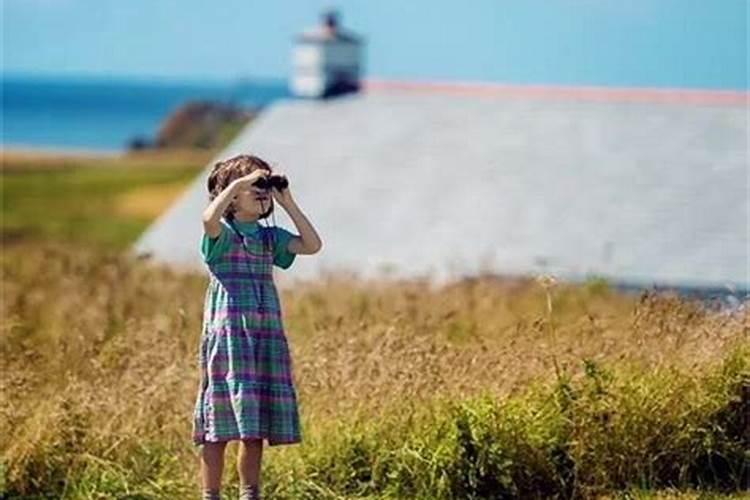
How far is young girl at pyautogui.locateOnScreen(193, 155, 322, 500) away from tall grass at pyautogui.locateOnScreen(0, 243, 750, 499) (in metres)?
0.96

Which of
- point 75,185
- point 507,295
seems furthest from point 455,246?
point 75,185

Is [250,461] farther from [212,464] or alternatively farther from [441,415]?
[441,415]

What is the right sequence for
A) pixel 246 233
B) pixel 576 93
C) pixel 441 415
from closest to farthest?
pixel 246 233
pixel 441 415
pixel 576 93

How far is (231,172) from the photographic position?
7.86 metres

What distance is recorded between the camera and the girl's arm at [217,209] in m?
7.61

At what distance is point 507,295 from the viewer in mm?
16438

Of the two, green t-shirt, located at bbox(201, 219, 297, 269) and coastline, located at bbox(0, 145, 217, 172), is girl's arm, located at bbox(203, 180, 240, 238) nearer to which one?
green t-shirt, located at bbox(201, 219, 297, 269)

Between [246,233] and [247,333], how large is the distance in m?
0.44

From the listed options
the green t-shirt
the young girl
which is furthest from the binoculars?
the green t-shirt

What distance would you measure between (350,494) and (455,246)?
1452 cm

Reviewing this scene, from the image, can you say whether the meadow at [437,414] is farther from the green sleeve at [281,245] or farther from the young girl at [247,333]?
the green sleeve at [281,245]

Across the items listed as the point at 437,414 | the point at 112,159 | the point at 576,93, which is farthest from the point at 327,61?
the point at 112,159

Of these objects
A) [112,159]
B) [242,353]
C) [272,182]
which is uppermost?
[112,159]

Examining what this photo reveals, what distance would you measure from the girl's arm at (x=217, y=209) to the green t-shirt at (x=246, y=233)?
0.24 feet
